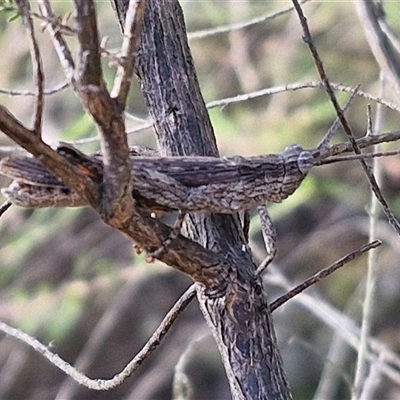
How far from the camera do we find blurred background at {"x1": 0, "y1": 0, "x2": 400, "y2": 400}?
2.80 metres

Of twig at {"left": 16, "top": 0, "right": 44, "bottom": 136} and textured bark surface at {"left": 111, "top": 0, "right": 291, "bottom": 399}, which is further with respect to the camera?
textured bark surface at {"left": 111, "top": 0, "right": 291, "bottom": 399}

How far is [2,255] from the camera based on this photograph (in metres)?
2.81

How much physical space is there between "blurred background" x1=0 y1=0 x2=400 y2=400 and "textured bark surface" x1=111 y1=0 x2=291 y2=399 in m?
1.60

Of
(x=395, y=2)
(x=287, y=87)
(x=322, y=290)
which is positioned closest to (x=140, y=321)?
(x=322, y=290)

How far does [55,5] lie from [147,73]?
1.87 meters

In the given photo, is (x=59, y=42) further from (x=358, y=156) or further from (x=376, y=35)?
(x=376, y=35)

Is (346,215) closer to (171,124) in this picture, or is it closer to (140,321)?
(140,321)

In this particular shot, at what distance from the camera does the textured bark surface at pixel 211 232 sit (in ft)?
3.16

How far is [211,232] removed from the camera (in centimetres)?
101

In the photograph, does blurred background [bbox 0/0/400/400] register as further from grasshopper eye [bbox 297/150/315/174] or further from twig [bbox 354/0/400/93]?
grasshopper eye [bbox 297/150/315/174]

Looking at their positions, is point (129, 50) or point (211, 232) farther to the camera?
point (211, 232)

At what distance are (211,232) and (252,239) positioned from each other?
1749 mm

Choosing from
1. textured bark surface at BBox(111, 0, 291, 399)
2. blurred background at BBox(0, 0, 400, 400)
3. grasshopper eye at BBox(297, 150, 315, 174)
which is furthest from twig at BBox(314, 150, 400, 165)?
blurred background at BBox(0, 0, 400, 400)

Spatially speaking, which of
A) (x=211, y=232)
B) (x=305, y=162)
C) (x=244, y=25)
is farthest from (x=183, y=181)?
(x=244, y=25)
